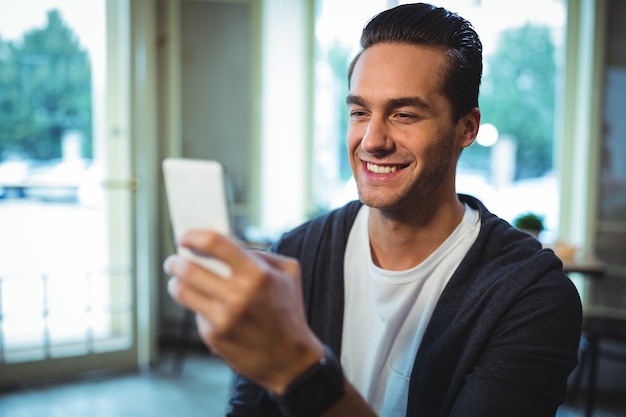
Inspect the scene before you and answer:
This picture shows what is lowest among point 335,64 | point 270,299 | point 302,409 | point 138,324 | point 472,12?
point 138,324

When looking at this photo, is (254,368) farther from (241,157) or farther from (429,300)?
(241,157)

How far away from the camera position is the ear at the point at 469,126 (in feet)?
3.87

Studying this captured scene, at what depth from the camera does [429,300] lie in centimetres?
109

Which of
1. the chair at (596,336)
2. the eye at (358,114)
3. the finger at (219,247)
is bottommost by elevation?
the chair at (596,336)

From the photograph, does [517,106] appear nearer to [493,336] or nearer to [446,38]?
[446,38]

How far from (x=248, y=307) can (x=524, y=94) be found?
3.48 metres

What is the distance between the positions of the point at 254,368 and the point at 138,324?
134 inches

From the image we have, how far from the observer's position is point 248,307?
565 millimetres

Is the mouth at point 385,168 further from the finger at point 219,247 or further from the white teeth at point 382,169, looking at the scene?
the finger at point 219,247

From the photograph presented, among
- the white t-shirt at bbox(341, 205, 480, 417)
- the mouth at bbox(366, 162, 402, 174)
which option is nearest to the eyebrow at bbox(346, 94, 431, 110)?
the mouth at bbox(366, 162, 402, 174)

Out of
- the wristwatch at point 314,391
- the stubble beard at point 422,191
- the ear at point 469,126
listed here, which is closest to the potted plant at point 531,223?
the ear at point 469,126

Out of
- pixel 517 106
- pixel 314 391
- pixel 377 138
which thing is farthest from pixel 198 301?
pixel 517 106

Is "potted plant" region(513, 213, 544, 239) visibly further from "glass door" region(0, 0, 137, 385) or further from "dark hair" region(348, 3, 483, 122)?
"glass door" region(0, 0, 137, 385)

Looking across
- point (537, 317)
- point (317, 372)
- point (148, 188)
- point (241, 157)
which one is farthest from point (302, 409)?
point (241, 157)
